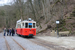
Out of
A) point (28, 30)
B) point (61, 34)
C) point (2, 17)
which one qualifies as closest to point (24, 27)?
point (28, 30)

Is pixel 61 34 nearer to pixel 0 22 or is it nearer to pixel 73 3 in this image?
pixel 73 3

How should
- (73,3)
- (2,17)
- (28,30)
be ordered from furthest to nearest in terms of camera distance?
(2,17) → (73,3) → (28,30)

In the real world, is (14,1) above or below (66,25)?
above

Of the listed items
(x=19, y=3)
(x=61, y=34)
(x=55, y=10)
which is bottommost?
(x=61, y=34)

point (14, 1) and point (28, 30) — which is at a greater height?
point (14, 1)

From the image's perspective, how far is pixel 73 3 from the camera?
21641 mm

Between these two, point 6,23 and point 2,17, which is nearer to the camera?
point 2,17

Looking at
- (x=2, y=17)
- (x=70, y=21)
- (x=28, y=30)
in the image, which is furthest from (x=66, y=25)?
(x=2, y=17)

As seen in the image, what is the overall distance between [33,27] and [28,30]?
1143 millimetres

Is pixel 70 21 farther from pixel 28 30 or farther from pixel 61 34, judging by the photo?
pixel 28 30

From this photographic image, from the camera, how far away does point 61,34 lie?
53.2ft

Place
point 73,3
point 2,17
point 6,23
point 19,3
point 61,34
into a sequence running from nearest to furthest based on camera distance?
point 61,34 → point 73,3 → point 19,3 → point 2,17 → point 6,23

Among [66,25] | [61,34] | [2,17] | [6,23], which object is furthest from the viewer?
[6,23]

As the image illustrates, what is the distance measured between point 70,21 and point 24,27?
10.1 meters
